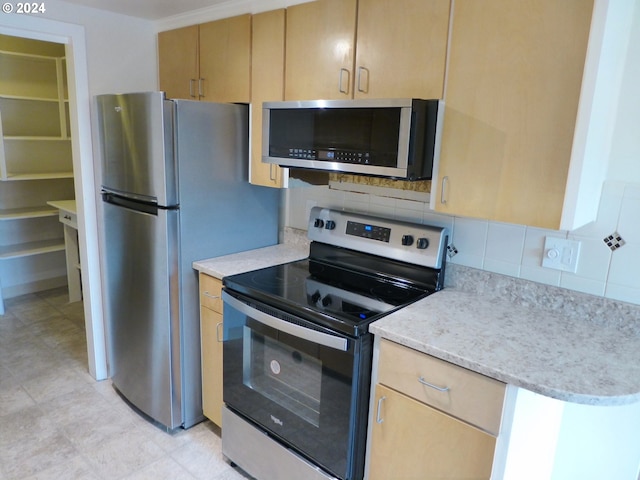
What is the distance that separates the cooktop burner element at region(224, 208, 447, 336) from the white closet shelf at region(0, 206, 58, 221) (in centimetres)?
271

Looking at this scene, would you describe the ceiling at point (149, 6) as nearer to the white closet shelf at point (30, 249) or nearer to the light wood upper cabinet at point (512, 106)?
the light wood upper cabinet at point (512, 106)

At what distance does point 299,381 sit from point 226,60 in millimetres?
1576

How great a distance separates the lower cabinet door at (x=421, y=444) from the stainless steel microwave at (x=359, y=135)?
76cm

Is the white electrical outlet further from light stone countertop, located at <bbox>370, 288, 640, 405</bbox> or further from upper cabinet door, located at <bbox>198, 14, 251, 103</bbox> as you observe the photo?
upper cabinet door, located at <bbox>198, 14, 251, 103</bbox>

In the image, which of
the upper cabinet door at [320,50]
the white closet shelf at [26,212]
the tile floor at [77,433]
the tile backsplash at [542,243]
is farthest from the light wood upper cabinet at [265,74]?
the white closet shelf at [26,212]

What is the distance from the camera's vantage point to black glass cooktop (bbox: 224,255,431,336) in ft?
5.17

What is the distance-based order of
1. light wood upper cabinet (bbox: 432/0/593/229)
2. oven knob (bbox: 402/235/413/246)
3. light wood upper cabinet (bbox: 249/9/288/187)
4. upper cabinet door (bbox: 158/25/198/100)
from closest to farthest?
light wood upper cabinet (bbox: 432/0/593/229)
oven knob (bbox: 402/235/413/246)
light wood upper cabinet (bbox: 249/9/288/187)
upper cabinet door (bbox: 158/25/198/100)

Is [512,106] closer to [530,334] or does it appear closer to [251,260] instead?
→ [530,334]

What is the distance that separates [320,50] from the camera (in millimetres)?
1856

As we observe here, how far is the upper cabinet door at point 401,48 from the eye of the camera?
1.54 meters

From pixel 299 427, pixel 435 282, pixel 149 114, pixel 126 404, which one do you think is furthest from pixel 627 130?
pixel 126 404

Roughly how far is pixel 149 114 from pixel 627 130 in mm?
1830

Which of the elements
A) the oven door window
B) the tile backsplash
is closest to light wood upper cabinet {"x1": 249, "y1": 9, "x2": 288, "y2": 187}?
the tile backsplash

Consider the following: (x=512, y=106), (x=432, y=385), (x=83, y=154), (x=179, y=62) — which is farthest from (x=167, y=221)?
(x=512, y=106)
